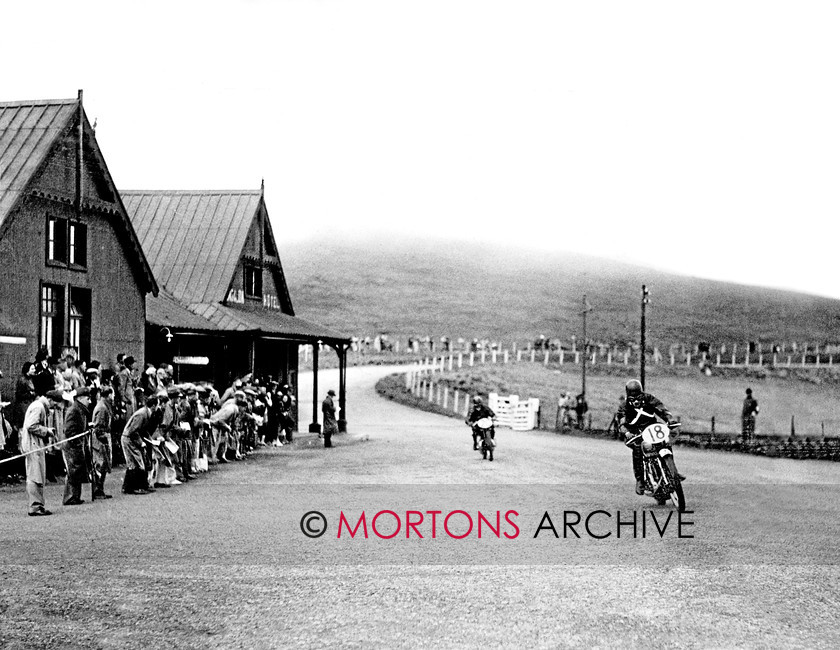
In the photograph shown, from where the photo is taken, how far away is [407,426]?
133 feet

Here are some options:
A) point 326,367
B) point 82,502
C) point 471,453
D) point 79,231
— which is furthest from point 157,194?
point 326,367

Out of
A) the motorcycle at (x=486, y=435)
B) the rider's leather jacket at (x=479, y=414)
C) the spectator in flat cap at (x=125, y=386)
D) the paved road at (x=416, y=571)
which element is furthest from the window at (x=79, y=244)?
the motorcycle at (x=486, y=435)

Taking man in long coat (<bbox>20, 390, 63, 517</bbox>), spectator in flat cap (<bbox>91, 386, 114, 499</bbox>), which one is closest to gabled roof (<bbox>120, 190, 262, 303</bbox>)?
spectator in flat cap (<bbox>91, 386, 114, 499</bbox>)

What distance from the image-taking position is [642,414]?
14.9 m

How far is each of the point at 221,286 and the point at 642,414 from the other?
20.9 meters

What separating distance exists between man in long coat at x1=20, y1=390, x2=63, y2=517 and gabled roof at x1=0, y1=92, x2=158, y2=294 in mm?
7347

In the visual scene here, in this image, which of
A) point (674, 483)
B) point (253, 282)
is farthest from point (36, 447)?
point (253, 282)

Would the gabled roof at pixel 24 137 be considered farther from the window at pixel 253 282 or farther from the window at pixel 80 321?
the window at pixel 253 282

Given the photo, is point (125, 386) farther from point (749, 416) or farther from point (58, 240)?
point (749, 416)

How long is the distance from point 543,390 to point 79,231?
41829 mm

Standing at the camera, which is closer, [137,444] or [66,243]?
[137,444]

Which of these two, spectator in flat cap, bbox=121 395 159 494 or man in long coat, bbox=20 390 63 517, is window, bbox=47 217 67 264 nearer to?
spectator in flat cap, bbox=121 395 159 494

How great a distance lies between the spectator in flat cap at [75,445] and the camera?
14.5 m

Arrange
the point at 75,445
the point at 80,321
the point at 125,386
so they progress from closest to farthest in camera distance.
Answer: the point at 75,445 < the point at 125,386 < the point at 80,321
